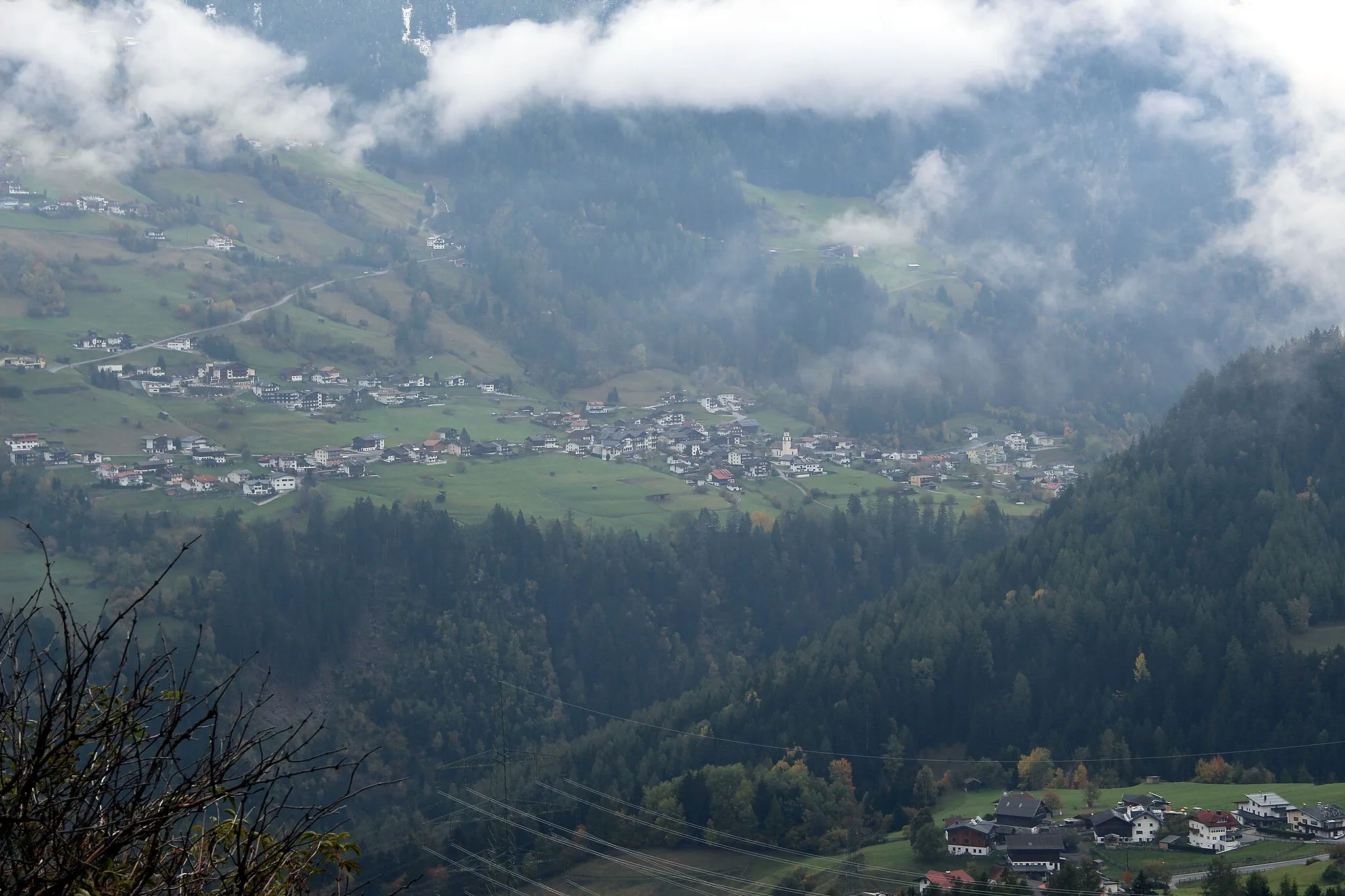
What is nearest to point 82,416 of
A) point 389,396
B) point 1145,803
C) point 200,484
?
point 200,484

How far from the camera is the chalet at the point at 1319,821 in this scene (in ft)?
107

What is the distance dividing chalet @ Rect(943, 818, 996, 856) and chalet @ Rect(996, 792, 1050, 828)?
53cm

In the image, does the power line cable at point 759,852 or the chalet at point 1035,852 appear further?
the power line cable at point 759,852

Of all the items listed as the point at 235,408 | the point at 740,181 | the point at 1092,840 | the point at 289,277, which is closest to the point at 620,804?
the point at 1092,840

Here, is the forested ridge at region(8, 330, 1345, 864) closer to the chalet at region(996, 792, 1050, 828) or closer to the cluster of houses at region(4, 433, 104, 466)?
the cluster of houses at region(4, 433, 104, 466)

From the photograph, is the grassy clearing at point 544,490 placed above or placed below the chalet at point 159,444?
below

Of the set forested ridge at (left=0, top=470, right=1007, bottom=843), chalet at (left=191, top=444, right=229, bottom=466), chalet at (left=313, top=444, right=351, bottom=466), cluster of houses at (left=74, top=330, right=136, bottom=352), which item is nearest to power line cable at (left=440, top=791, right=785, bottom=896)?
forested ridge at (left=0, top=470, right=1007, bottom=843)

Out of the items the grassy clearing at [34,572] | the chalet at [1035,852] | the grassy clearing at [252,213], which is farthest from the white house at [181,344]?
the chalet at [1035,852]

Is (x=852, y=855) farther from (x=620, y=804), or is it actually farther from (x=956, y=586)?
(x=956, y=586)

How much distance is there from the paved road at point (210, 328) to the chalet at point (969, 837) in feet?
204

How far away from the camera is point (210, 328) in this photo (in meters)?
96.4

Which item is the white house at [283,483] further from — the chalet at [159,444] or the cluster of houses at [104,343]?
the cluster of houses at [104,343]

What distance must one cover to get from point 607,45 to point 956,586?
387 feet

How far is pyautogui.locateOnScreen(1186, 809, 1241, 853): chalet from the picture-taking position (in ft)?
109
